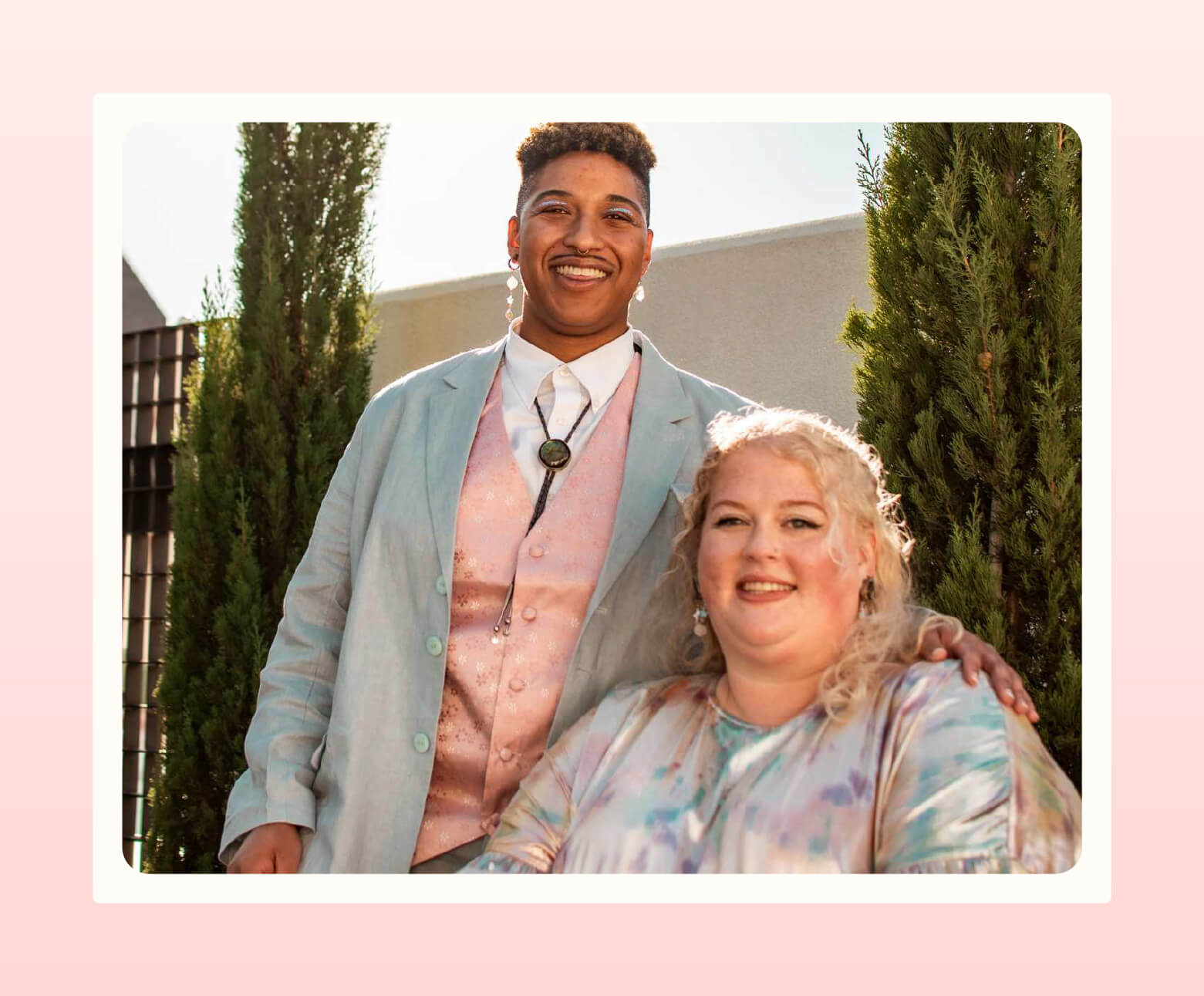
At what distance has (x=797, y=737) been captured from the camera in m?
1.91

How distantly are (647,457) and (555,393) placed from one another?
0.23 metres

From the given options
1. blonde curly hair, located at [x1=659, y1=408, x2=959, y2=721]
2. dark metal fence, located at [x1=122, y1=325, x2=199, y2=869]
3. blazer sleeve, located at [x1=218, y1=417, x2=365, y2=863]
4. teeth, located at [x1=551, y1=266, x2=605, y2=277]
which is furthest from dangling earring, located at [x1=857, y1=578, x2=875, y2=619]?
dark metal fence, located at [x1=122, y1=325, x2=199, y2=869]

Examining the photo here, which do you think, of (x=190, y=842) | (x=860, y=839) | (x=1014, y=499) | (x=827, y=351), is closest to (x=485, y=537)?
(x=860, y=839)

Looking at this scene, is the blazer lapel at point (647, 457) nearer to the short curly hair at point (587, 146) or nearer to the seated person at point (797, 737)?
the seated person at point (797, 737)

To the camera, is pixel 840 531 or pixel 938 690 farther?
pixel 840 531

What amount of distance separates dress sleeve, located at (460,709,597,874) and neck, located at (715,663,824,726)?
→ 28cm

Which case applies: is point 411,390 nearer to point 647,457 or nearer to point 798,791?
point 647,457

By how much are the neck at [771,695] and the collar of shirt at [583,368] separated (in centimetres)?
68

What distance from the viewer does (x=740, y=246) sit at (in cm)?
403

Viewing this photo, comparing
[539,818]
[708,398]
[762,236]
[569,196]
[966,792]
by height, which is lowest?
[539,818]

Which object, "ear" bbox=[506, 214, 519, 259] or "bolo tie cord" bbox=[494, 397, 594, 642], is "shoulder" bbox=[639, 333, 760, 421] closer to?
Result: "bolo tie cord" bbox=[494, 397, 594, 642]

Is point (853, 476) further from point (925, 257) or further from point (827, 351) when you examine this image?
point (827, 351)

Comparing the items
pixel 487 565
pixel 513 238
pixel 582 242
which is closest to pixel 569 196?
pixel 582 242
